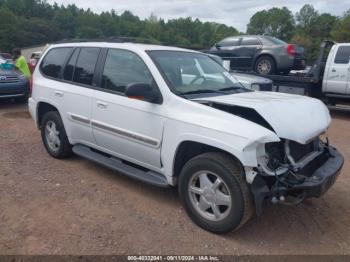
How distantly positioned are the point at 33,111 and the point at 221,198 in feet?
12.3

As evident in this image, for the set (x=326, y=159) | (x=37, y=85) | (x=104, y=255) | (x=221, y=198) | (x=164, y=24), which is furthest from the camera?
(x=164, y=24)

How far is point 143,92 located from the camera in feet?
12.6

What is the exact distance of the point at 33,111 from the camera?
591cm

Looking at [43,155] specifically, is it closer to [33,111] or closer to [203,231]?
[33,111]

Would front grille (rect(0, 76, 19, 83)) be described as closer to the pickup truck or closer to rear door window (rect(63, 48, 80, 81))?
rear door window (rect(63, 48, 80, 81))

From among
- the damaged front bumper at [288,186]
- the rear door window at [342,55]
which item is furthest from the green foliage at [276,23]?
the damaged front bumper at [288,186]

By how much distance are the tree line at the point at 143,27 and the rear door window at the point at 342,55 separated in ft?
155

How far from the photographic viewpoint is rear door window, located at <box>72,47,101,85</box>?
4.86m

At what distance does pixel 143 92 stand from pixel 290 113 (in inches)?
58.4

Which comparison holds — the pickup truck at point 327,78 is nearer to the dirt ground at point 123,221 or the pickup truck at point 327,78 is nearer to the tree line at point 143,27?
the dirt ground at point 123,221

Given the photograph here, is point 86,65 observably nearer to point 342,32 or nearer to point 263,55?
point 263,55

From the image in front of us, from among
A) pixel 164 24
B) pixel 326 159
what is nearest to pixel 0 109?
pixel 326 159

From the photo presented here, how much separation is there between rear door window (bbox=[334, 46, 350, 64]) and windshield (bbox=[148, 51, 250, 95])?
6.92 metres

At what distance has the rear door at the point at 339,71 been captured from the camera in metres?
10.4
